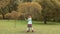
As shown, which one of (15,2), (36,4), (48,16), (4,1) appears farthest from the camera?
(15,2)

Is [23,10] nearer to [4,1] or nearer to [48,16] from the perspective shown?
[48,16]

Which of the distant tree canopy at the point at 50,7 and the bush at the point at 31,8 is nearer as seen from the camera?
the bush at the point at 31,8

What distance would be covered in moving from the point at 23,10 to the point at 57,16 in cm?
713

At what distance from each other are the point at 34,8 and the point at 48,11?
285 centimetres

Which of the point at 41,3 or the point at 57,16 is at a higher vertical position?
the point at 41,3

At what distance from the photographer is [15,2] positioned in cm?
5550

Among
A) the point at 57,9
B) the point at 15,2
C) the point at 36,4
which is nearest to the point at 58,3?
the point at 57,9

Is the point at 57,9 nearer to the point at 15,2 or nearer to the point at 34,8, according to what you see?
the point at 34,8

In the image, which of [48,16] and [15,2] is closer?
[48,16]

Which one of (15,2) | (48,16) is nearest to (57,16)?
(48,16)

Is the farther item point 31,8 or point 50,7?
point 50,7

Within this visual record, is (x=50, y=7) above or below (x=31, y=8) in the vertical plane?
above

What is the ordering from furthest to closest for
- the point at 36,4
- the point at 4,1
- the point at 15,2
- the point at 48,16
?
the point at 15,2 < the point at 48,16 < the point at 36,4 < the point at 4,1

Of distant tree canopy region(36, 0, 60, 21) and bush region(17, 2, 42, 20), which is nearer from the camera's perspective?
bush region(17, 2, 42, 20)
